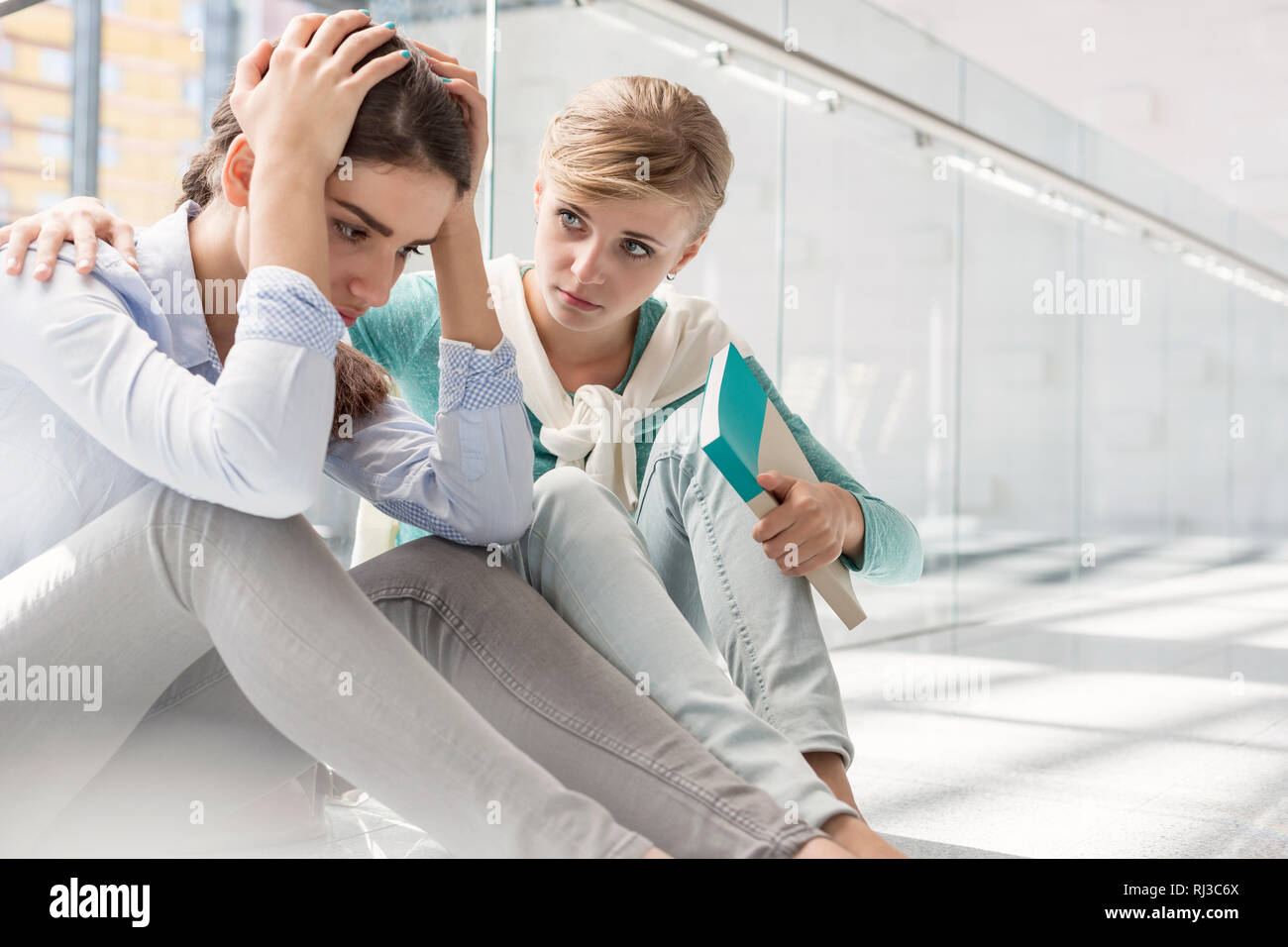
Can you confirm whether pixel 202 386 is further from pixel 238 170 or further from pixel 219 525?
pixel 238 170

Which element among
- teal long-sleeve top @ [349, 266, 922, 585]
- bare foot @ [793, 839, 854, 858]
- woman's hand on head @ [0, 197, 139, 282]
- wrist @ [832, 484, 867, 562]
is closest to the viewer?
bare foot @ [793, 839, 854, 858]

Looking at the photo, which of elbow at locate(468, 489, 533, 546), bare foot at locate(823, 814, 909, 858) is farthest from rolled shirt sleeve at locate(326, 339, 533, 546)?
bare foot at locate(823, 814, 909, 858)

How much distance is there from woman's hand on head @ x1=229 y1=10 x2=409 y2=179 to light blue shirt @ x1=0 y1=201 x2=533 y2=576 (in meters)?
0.12

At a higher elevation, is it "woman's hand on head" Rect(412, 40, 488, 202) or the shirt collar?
"woman's hand on head" Rect(412, 40, 488, 202)

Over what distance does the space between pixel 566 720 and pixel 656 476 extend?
15.9 inches

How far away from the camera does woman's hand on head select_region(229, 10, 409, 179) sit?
91cm

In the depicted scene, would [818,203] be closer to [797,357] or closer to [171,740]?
[797,357]

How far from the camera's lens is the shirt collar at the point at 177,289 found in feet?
3.29

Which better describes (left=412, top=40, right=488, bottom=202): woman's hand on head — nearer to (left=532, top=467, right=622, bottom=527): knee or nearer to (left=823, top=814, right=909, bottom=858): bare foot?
(left=532, top=467, right=622, bottom=527): knee

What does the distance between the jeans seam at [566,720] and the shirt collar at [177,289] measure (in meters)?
0.26

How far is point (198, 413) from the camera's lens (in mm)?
813

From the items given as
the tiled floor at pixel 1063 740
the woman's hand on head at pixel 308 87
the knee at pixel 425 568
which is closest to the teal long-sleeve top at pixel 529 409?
the knee at pixel 425 568

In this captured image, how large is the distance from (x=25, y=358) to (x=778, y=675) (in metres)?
0.66
